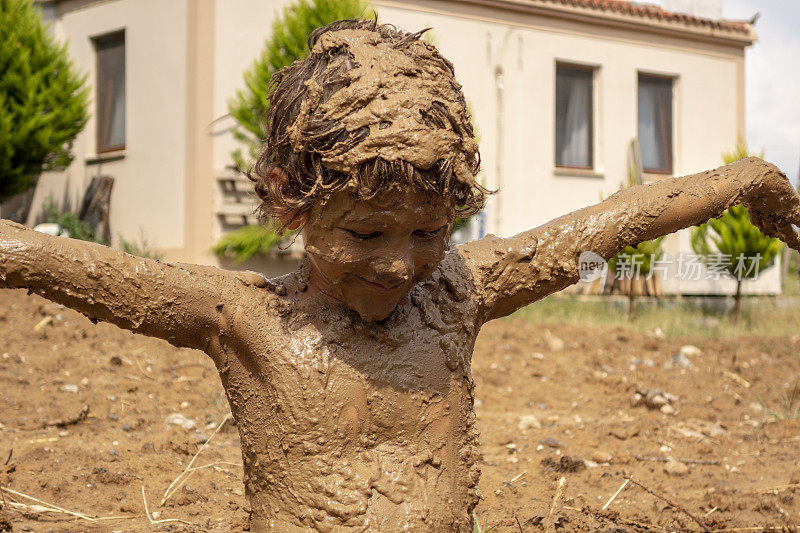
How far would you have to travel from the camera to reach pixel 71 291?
1.78m

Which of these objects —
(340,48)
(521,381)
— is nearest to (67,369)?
(521,381)

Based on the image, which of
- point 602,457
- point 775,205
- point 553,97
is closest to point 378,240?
point 775,205

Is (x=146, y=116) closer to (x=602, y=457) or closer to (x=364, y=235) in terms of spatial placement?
(x=602, y=457)

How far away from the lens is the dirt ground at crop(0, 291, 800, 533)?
10.8ft

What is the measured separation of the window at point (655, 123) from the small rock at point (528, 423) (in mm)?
9306

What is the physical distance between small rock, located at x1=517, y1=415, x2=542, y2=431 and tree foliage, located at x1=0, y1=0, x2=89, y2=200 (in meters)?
7.53

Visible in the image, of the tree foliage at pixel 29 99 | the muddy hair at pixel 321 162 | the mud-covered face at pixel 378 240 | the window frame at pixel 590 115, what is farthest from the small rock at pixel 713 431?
the tree foliage at pixel 29 99

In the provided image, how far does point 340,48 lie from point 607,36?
1222 cm

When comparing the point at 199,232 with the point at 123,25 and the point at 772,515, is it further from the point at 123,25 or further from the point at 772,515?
the point at 772,515

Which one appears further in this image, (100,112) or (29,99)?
(100,112)

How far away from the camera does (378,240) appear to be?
174 centimetres

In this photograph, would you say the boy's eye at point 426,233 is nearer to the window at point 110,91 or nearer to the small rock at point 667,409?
the small rock at point 667,409

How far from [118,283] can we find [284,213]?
1.38 ft

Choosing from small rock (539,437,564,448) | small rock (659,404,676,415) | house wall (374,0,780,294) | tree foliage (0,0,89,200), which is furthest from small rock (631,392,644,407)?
tree foliage (0,0,89,200)
